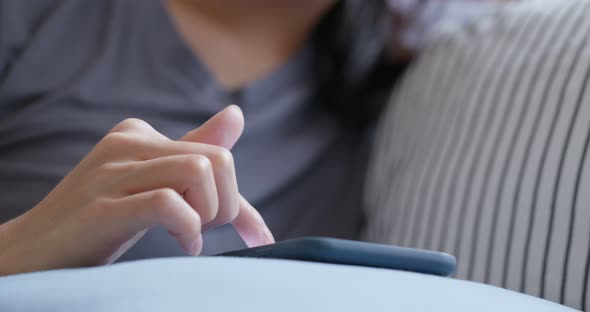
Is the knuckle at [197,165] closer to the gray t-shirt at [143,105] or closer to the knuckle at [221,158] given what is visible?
the knuckle at [221,158]

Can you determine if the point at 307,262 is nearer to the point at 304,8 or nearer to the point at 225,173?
the point at 225,173

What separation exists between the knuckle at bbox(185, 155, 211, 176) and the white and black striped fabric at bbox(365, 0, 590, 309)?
0.25 metres

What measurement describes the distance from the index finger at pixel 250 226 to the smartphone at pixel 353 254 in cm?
3

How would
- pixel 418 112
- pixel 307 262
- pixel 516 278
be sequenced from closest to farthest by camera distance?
pixel 307 262 → pixel 516 278 → pixel 418 112

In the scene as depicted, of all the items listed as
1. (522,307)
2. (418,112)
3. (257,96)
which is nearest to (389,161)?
(418,112)

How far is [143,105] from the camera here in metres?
0.64

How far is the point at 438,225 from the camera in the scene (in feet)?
1.67

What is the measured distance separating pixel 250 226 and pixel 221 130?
0.06m

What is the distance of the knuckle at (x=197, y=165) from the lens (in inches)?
11.5

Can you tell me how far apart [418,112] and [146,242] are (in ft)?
0.97

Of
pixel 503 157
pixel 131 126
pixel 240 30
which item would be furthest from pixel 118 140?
pixel 240 30

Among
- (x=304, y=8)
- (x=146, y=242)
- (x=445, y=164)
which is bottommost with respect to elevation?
(x=146, y=242)

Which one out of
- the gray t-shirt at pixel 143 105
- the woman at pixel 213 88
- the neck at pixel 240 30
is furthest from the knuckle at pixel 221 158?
the neck at pixel 240 30

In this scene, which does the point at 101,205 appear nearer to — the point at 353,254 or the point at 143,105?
the point at 353,254
